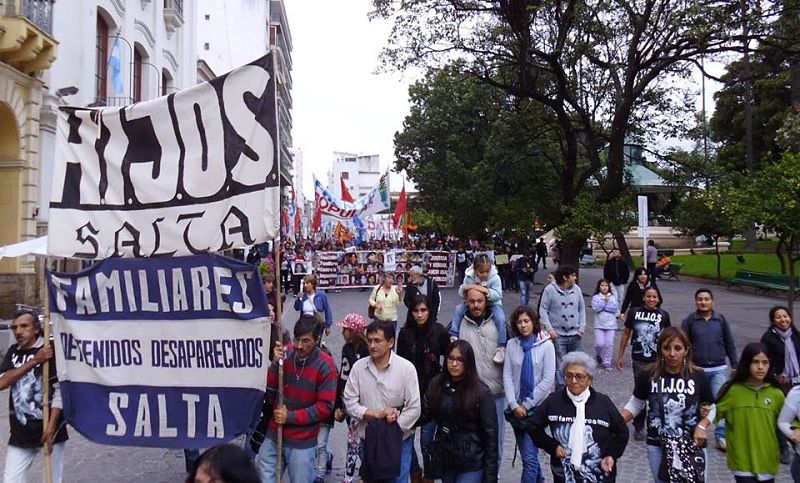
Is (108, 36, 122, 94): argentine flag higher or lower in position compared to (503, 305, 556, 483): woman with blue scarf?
higher

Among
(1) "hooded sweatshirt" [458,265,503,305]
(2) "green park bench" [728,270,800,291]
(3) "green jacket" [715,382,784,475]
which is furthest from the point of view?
(2) "green park bench" [728,270,800,291]

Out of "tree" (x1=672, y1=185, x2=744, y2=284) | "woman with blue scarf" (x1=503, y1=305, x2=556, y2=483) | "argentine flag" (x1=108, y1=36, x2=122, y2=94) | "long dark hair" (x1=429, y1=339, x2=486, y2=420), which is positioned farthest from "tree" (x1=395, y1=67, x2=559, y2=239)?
"long dark hair" (x1=429, y1=339, x2=486, y2=420)

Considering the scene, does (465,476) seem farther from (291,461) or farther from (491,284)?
(491,284)

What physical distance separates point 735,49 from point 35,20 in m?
15.5

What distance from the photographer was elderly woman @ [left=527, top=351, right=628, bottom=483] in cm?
383

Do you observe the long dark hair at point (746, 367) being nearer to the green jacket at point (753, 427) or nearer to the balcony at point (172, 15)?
the green jacket at point (753, 427)

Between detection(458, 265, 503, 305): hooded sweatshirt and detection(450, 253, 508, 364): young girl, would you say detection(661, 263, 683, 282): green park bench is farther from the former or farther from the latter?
detection(450, 253, 508, 364): young girl

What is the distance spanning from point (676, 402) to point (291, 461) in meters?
2.55

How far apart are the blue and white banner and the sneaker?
209 cm

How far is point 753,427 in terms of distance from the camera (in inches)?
162

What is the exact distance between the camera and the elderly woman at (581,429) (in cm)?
383

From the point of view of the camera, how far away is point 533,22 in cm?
1745

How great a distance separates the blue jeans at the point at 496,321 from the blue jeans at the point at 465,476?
1.34 m

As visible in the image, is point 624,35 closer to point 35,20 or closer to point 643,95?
point 643,95
